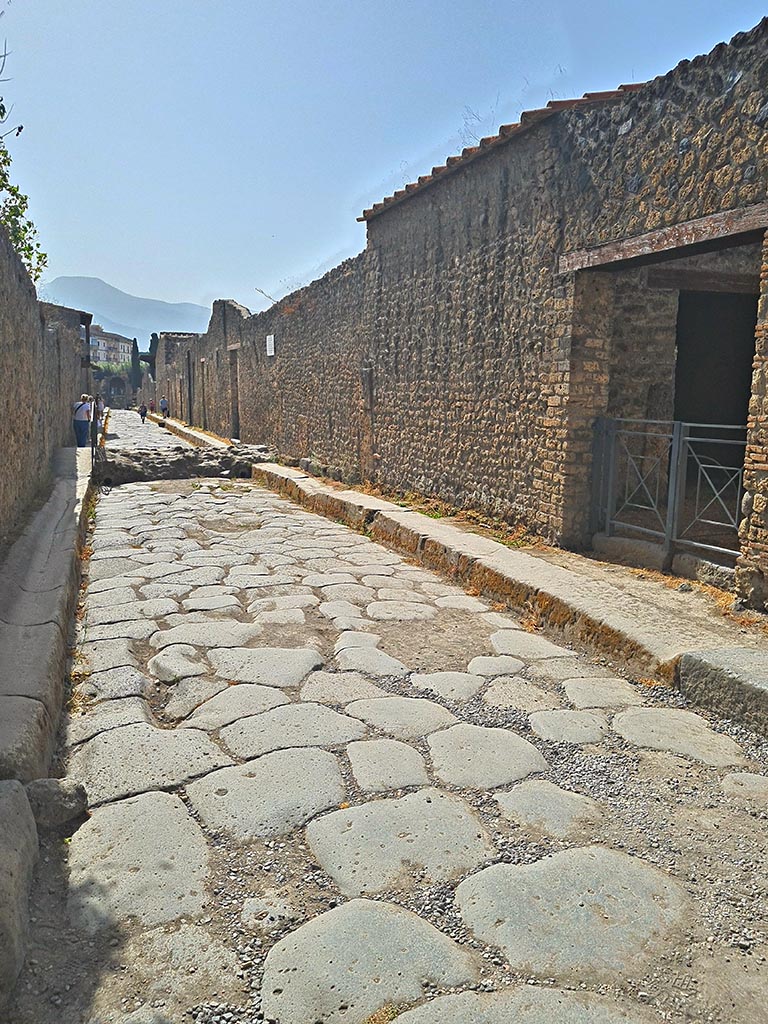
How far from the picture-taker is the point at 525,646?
4.10m

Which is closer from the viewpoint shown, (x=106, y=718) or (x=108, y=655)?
(x=106, y=718)

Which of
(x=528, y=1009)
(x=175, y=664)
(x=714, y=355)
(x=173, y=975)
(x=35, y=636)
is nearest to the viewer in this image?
(x=528, y=1009)

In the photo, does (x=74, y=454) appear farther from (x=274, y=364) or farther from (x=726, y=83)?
(x=726, y=83)

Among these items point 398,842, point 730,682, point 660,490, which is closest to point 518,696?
point 730,682

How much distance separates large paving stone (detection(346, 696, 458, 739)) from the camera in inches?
117

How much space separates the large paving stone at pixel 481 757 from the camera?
8.56 feet

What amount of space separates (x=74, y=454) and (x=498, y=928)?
12.2m

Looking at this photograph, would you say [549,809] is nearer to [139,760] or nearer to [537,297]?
[139,760]

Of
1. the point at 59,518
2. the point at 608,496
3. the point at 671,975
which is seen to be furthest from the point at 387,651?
the point at 59,518

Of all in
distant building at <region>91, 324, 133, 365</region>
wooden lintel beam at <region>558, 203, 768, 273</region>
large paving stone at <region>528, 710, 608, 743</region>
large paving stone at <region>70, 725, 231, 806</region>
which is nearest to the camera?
large paving stone at <region>70, 725, 231, 806</region>

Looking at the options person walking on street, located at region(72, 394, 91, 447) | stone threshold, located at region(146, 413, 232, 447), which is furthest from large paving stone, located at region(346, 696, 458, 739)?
person walking on street, located at region(72, 394, 91, 447)

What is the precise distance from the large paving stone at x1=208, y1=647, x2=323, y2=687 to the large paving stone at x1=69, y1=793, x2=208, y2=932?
3.52ft

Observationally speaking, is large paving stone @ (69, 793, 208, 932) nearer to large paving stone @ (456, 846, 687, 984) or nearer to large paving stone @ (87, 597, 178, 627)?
large paving stone @ (456, 846, 687, 984)

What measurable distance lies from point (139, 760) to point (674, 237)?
4.40 metres
